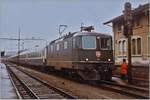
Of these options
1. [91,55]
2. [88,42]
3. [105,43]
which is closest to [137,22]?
[105,43]

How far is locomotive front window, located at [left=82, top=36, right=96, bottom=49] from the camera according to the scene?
71.4 feet

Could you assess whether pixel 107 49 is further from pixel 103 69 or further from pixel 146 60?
pixel 146 60

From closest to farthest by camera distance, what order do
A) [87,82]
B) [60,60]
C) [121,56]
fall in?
[87,82] → [60,60] → [121,56]

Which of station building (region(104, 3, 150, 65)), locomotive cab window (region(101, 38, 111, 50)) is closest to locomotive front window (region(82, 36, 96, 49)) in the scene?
locomotive cab window (region(101, 38, 111, 50))

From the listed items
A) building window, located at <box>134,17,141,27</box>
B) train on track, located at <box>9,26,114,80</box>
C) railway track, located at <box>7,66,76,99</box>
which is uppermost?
building window, located at <box>134,17,141,27</box>

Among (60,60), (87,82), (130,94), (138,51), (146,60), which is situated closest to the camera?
(130,94)

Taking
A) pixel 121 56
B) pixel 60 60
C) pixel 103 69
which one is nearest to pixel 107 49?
pixel 103 69

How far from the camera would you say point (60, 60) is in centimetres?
2620

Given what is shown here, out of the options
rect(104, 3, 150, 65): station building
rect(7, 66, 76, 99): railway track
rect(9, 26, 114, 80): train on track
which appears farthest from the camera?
rect(104, 3, 150, 65): station building

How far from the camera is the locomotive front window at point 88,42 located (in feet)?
71.4

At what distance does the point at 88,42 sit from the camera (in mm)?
22000

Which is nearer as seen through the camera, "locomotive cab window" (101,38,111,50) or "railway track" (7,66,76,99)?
"railway track" (7,66,76,99)

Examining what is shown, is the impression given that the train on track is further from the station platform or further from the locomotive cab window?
the station platform

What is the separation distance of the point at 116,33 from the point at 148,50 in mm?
7834
